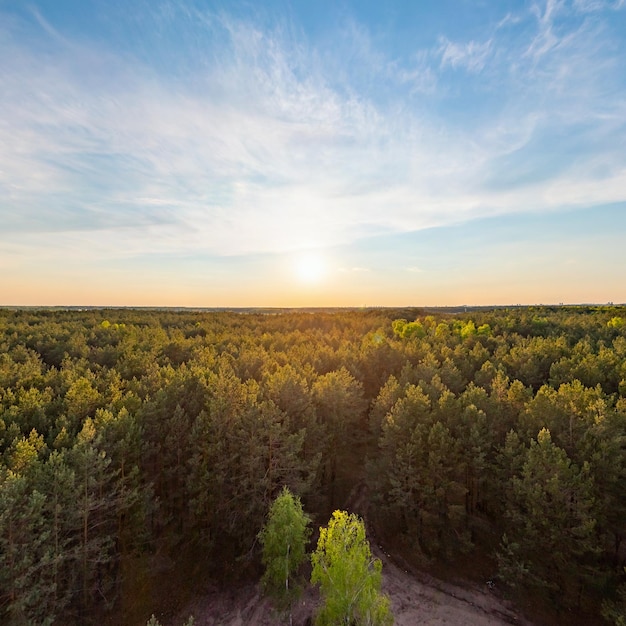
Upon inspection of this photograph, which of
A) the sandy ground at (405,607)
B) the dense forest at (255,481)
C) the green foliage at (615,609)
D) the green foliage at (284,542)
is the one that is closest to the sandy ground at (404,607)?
the sandy ground at (405,607)

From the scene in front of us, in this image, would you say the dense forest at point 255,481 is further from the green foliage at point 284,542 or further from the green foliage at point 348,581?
the green foliage at point 348,581

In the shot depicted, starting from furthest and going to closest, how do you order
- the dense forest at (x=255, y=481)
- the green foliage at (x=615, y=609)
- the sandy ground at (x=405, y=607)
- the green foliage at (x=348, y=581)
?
the sandy ground at (x=405, y=607)
the dense forest at (x=255, y=481)
the green foliage at (x=615, y=609)
the green foliage at (x=348, y=581)

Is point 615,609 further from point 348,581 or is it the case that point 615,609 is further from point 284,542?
point 284,542

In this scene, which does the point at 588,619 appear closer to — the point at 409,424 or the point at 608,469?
the point at 608,469

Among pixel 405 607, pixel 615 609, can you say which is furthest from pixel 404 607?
pixel 615 609

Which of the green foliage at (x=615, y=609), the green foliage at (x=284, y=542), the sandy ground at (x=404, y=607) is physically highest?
the green foliage at (x=284, y=542)
